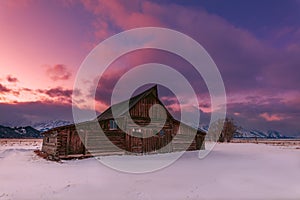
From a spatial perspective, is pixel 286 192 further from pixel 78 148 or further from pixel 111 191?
pixel 78 148

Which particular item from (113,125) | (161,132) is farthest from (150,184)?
(161,132)

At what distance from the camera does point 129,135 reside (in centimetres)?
2830

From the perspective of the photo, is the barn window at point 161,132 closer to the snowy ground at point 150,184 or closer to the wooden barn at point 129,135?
the wooden barn at point 129,135

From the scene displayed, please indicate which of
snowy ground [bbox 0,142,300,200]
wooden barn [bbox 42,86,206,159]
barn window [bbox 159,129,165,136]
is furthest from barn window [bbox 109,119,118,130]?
snowy ground [bbox 0,142,300,200]

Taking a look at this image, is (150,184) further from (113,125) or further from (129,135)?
(113,125)

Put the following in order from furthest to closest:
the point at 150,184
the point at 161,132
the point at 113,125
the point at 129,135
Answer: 1. the point at 161,132
2. the point at 129,135
3. the point at 113,125
4. the point at 150,184

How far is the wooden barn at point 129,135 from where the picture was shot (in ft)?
81.8

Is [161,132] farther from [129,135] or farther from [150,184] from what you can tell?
[150,184]

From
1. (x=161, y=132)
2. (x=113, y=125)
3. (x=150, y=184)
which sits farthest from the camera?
(x=161, y=132)

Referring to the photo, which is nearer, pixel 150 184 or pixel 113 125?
pixel 150 184

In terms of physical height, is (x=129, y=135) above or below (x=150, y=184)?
above

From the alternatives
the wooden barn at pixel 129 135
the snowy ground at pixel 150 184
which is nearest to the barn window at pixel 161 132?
the wooden barn at pixel 129 135

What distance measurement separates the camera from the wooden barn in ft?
81.8

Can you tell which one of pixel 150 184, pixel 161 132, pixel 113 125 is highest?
pixel 113 125
